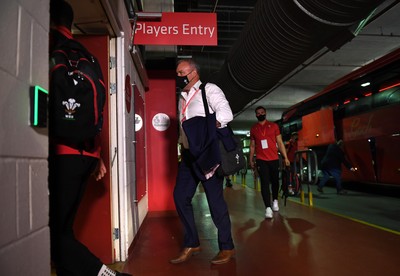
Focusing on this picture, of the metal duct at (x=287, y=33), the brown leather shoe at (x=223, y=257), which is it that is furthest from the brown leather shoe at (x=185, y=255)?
the metal duct at (x=287, y=33)

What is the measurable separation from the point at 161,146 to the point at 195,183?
2.23m

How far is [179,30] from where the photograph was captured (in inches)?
128

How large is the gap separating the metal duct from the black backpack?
100 inches

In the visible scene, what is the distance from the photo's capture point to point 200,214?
15.7ft

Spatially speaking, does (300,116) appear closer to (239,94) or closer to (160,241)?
(239,94)

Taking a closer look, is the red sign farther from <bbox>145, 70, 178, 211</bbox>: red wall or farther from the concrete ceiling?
<bbox>145, 70, 178, 211</bbox>: red wall

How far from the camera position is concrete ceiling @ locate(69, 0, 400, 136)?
7.89ft

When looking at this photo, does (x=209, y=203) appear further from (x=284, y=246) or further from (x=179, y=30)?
(x=179, y=30)

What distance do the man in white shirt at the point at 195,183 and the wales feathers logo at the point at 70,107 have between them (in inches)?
49.2

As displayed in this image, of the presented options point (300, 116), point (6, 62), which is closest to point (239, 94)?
point (300, 116)

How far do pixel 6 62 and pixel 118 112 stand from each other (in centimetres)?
170

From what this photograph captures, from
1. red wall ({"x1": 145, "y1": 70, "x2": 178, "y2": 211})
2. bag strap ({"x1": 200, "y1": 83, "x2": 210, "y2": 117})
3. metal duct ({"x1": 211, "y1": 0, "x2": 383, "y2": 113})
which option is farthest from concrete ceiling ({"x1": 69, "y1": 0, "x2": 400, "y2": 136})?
metal duct ({"x1": 211, "y1": 0, "x2": 383, "y2": 113})

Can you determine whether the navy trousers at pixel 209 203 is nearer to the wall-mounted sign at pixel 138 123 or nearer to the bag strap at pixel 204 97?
the bag strap at pixel 204 97

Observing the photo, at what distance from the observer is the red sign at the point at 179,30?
10.5ft
